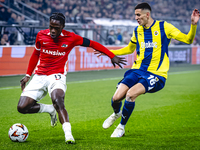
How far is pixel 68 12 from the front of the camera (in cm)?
1978

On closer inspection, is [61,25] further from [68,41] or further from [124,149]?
[124,149]

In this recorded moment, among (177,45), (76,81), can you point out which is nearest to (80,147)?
(76,81)

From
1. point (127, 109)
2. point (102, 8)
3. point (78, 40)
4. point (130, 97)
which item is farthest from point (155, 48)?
point (102, 8)

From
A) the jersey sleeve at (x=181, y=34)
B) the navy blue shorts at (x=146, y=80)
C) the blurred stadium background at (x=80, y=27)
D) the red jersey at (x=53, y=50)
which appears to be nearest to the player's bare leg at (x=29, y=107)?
the red jersey at (x=53, y=50)

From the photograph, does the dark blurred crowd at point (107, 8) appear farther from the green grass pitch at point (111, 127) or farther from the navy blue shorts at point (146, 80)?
the navy blue shorts at point (146, 80)

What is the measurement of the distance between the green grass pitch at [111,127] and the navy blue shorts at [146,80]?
758 millimetres

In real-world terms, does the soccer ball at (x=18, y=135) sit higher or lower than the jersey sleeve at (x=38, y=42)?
lower

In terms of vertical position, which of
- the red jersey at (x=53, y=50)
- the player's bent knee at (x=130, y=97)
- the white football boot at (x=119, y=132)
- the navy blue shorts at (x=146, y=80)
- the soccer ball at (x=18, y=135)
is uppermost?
the red jersey at (x=53, y=50)

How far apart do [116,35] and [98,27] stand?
1313mm

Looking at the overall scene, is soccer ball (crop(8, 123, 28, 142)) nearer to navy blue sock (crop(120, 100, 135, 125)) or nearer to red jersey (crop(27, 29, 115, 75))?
red jersey (crop(27, 29, 115, 75))

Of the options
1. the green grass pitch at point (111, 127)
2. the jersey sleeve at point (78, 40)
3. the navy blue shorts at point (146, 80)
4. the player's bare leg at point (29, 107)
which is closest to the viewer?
the green grass pitch at point (111, 127)

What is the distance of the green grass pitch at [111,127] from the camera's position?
414 cm

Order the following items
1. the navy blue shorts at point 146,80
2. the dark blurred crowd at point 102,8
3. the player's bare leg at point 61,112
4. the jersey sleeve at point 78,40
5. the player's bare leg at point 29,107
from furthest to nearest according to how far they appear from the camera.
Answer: the dark blurred crowd at point 102,8 → the jersey sleeve at point 78,40 → the navy blue shorts at point 146,80 → the player's bare leg at point 29,107 → the player's bare leg at point 61,112

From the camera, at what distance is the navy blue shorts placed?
4631 mm
